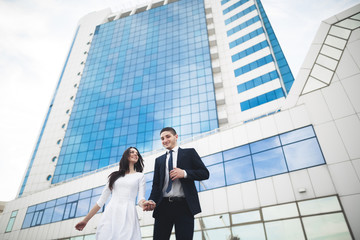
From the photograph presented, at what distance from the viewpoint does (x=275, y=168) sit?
12.4 m

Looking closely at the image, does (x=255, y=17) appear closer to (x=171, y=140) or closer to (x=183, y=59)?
(x=183, y=59)

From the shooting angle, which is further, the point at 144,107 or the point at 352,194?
the point at 144,107

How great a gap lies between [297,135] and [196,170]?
10.8 meters

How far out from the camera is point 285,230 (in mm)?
10570

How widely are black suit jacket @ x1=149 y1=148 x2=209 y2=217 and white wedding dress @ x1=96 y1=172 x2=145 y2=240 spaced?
32 centimetres

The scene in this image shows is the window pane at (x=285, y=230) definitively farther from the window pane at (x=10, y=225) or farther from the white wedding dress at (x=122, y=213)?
the window pane at (x=10, y=225)

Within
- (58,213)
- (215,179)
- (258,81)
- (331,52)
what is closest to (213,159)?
(215,179)

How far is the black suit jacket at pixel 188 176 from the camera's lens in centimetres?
343

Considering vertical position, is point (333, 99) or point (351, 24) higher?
point (351, 24)

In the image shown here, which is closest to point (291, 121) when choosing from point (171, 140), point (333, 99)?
point (333, 99)

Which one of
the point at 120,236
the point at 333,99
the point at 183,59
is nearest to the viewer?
the point at 120,236

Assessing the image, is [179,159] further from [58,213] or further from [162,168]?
[58,213]

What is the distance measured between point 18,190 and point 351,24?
45.3 meters

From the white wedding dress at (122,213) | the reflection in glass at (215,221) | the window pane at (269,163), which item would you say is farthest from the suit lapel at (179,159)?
the reflection in glass at (215,221)
